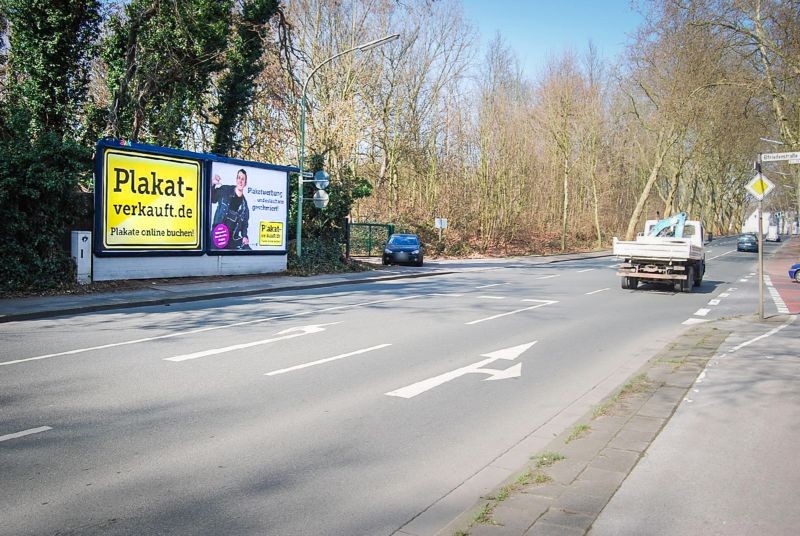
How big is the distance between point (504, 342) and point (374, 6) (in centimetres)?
3261

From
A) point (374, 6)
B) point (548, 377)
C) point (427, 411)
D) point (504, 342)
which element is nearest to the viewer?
point (427, 411)

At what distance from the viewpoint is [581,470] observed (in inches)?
180

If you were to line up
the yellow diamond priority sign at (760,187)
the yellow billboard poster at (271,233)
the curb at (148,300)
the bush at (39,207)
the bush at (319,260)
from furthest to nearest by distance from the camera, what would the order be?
1. the bush at (319,260)
2. the yellow billboard poster at (271,233)
3. the bush at (39,207)
4. the yellow diamond priority sign at (760,187)
5. the curb at (148,300)

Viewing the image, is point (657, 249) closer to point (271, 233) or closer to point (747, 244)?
point (271, 233)

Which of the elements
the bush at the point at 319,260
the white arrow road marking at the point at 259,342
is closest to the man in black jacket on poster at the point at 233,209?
the bush at the point at 319,260

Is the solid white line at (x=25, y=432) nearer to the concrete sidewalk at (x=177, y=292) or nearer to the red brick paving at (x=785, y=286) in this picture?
the concrete sidewalk at (x=177, y=292)

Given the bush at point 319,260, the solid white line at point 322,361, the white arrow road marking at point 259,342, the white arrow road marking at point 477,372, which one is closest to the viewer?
the white arrow road marking at point 477,372

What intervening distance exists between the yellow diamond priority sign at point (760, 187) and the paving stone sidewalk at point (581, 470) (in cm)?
721

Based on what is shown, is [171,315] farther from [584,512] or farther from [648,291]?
[648,291]

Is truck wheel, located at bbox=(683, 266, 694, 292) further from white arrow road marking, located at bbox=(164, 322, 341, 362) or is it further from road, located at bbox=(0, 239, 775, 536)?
white arrow road marking, located at bbox=(164, 322, 341, 362)

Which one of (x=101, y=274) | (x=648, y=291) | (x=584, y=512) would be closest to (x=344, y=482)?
(x=584, y=512)

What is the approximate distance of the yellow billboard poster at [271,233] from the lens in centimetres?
2225

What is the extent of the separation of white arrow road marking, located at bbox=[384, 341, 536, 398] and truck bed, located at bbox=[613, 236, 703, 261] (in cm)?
1118

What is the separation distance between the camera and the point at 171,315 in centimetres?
1306
